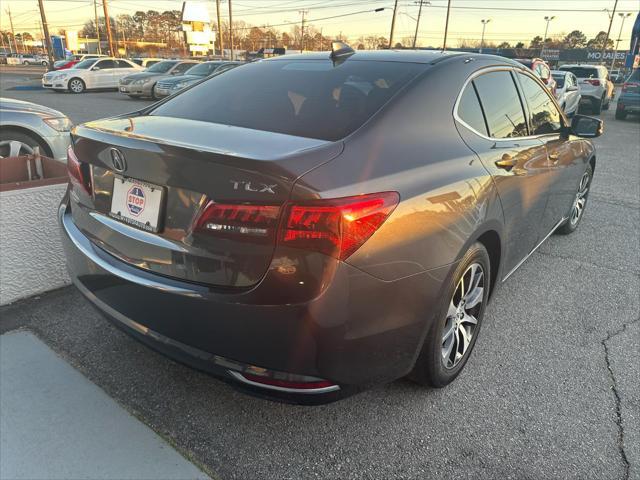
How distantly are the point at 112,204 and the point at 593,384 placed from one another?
261 cm

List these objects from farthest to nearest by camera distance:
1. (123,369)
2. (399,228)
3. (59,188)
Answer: (59,188) < (123,369) < (399,228)

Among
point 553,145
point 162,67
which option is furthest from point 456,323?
point 162,67

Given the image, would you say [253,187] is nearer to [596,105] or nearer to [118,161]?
[118,161]

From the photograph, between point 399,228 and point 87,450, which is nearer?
point 399,228

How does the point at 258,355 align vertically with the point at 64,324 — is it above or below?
above

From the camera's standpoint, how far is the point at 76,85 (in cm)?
2195

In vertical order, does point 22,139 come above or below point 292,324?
below

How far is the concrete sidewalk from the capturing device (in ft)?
6.53

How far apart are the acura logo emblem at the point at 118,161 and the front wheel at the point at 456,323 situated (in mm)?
1459

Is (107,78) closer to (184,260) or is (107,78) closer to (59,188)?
(59,188)

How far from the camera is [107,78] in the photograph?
2277 centimetres

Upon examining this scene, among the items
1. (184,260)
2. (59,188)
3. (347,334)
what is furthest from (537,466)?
(59,188)

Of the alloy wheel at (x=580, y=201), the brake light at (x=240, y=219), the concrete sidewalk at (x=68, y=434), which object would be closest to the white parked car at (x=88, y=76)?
the alloy wheel at (x=580, y=201)

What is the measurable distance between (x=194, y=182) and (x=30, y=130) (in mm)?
4270
